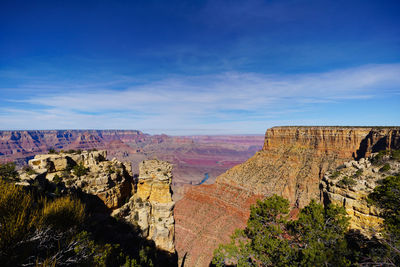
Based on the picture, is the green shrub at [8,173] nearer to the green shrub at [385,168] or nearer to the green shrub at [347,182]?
the green shrub at [347,182]

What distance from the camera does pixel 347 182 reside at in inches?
557

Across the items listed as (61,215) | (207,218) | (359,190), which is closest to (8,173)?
(61,215)

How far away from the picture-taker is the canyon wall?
36375mm

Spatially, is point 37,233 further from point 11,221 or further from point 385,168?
point 385,168

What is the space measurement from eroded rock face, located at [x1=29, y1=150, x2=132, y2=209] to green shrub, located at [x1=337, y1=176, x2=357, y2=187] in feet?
65.0

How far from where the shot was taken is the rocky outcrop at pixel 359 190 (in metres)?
11.6

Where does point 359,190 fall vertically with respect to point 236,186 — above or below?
above

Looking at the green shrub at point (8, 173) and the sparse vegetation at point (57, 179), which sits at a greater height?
the green shrub at point (8, 173)

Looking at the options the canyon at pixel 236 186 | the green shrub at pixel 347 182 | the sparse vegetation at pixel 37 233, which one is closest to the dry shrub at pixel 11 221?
the sparse vegetation at pixel 37 233

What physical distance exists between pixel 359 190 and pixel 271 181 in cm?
3735

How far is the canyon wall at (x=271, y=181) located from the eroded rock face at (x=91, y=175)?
2303 cm

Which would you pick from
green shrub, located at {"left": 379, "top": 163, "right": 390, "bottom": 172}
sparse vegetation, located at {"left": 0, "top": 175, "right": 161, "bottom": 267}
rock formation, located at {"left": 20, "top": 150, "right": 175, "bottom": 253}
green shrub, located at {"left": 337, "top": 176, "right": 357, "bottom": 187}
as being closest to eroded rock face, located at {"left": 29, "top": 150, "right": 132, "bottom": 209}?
rock formation, located at {"left": 20, "top": 150, "right": 175, "bottom": 253}

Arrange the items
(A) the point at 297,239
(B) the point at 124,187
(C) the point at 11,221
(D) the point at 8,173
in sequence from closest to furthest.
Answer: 1. (C) the point at 11,221
2. (D) the point at 8,173
3. (A) the point at 297,239
4. (B) the point at 124,187

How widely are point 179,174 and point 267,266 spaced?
161 meters
